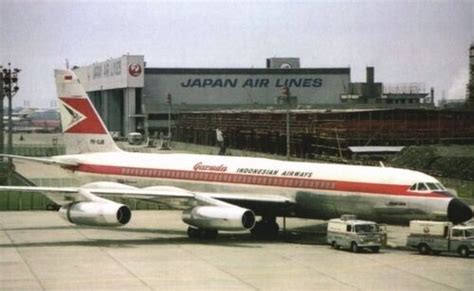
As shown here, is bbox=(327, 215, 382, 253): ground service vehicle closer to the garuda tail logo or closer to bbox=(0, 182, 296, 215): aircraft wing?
bbox=(0, 182, 296, 215): aircraft wing

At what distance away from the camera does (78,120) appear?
46.7m

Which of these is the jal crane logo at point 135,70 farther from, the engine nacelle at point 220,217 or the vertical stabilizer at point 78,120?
the engine nacelle at point 220,217

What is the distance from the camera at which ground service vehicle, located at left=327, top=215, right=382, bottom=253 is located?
33.0 metres

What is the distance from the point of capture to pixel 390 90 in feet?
506

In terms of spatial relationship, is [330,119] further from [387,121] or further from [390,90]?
[390,90]

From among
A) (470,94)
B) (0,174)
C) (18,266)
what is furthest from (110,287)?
(470,94)

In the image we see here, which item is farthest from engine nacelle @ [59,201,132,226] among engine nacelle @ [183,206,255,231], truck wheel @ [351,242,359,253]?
truck wheel @ [351,242,359,253]

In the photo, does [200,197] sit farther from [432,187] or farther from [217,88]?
[217,88]

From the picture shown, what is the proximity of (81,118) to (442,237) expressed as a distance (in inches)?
933

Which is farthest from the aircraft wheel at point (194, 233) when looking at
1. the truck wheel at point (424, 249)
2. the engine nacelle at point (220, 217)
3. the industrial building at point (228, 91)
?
the industrial building at point (228, 91)

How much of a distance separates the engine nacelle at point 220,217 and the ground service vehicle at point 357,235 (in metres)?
3.95

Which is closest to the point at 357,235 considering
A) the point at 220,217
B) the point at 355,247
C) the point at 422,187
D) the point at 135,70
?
the point at 355,247

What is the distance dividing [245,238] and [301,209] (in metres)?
3.28

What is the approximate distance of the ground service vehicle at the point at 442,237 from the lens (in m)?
32.3
